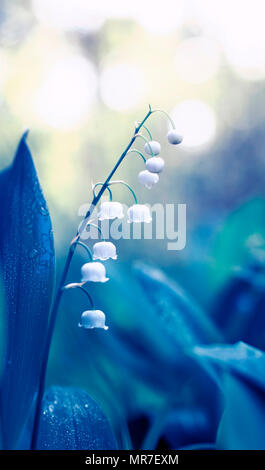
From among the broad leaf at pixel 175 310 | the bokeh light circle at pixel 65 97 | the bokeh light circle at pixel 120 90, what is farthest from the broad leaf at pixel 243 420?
the bokeh light circle at pixel 120 90

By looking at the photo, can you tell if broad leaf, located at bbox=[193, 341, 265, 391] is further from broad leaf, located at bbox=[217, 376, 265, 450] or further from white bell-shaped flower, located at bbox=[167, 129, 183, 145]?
white bell-shaped flower, located at bbox=[167, 129, 183, 145]

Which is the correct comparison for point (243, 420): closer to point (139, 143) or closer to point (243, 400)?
point (243, 400)

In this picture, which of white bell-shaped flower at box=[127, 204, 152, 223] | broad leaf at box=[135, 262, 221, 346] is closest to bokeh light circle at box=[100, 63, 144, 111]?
broad leaf at box=[135, 262, 221, 346]

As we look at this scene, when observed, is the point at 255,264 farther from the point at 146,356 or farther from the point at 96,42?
the point at 96,42

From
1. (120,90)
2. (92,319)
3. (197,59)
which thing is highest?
(197,59)

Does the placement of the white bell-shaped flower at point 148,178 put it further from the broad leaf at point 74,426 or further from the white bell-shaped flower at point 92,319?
the broad leaf at point 74,426

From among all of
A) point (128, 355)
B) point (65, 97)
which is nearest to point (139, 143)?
point (65, 97)
